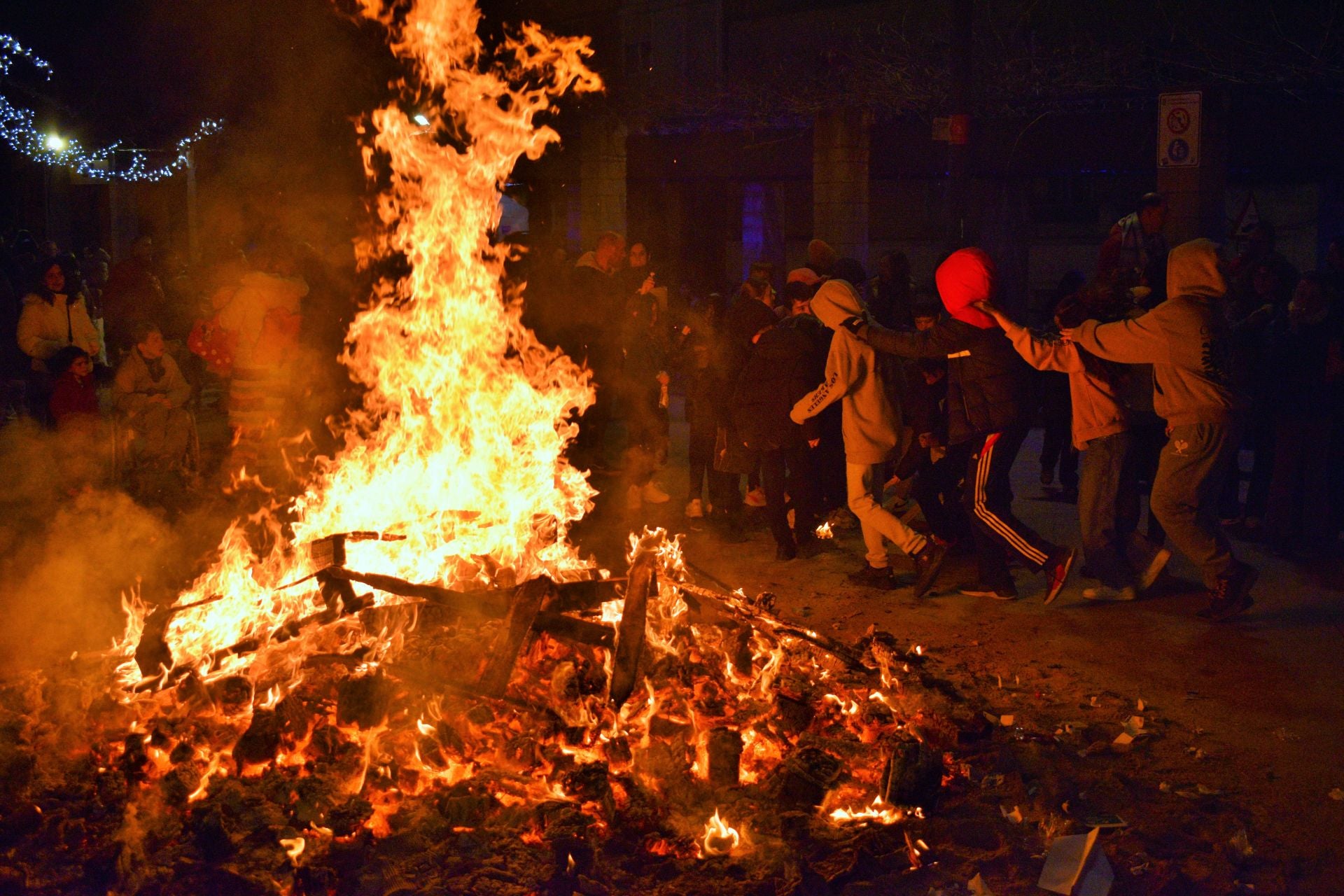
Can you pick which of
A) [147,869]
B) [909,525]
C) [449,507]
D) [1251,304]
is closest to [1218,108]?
[1251,304]

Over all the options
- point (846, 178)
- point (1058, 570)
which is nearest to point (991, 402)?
point (1058, 570)

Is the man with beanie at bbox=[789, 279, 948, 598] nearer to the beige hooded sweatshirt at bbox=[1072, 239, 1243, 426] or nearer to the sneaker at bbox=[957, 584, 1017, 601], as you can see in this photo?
the sneaker at bbox=[957, 584, 1017, 601]

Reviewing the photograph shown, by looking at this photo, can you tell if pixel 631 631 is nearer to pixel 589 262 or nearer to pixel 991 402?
pixel 991 402

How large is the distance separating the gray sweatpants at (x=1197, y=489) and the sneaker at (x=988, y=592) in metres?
1.03

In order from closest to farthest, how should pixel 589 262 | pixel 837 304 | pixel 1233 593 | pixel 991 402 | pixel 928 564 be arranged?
pixel 1233 593 < pixel 991 402 < pixel 928 564 < pixel 837 304 < pixel 589 262

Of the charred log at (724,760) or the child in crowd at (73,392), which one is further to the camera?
the child in crowd at (73,392)

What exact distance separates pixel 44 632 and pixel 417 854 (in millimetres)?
3696

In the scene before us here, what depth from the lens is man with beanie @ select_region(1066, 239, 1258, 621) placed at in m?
6.73

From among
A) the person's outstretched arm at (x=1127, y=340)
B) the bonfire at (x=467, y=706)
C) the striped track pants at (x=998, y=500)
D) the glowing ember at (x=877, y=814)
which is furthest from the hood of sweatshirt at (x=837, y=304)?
the glowing ember at (x=877, y=814)

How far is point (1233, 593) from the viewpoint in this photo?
685cm

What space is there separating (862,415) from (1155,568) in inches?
79.2

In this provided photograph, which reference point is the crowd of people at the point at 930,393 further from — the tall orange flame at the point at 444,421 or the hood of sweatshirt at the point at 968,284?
the tall orange flame at the point at 444,421

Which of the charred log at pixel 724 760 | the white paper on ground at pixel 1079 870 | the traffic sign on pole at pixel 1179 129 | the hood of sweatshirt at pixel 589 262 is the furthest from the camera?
the traffic sign on pole at pixel 1179 129

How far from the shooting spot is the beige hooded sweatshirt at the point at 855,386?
7668mm
